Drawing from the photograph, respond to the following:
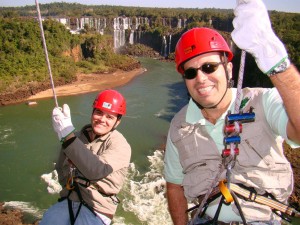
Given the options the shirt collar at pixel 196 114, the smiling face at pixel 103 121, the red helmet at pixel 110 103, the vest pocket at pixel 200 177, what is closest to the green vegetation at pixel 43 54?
the red helmet at pixel 110 103

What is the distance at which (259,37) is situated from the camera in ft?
6.02

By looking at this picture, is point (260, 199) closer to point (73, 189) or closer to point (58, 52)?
point (73, 189)

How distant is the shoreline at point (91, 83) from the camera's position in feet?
121

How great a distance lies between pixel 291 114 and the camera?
1.75m

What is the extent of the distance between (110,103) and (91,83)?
41057mm

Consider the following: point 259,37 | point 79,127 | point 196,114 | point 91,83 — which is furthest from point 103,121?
point 91,83

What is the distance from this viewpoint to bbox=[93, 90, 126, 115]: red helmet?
378 cm

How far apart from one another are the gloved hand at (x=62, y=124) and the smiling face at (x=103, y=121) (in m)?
0.34

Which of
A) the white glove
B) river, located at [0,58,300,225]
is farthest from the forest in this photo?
the white glove

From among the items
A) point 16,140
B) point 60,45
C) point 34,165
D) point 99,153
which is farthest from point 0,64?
point 99,153

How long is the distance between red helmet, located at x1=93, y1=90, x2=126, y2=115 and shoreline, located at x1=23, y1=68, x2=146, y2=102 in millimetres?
32592

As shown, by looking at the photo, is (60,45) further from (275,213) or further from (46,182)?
(275,213)

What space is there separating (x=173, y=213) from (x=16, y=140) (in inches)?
888

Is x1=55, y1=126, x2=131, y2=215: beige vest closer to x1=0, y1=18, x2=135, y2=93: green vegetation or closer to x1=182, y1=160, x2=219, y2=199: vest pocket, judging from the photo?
x1=182, y1=160, x2=219, y2=199: vest pocket
